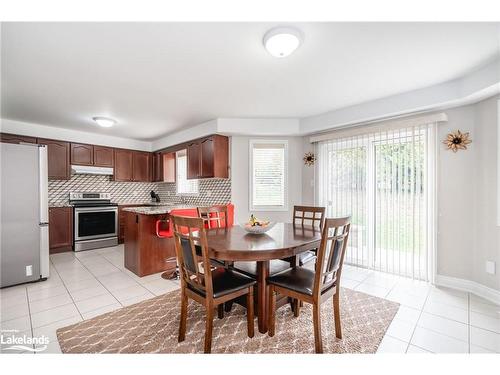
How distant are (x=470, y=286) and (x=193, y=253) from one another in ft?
10.6

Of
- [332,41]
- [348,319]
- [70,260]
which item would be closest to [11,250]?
[70,260]

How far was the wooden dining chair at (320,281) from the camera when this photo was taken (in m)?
1.64

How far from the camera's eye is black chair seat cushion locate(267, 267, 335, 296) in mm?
1744

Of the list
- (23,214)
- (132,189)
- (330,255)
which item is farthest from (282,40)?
(132,189)

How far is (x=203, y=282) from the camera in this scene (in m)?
1.75

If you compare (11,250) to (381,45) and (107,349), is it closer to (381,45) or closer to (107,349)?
(107,349)

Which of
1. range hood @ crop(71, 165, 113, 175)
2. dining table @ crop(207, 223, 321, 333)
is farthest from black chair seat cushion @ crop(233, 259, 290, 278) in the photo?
range hood @ crop(71, 165, 113, 175)

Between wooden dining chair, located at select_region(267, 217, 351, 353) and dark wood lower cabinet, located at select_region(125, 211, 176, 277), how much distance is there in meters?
1.99

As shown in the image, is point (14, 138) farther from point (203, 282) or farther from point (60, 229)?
point (203, 282)

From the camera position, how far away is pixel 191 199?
5.18 meters

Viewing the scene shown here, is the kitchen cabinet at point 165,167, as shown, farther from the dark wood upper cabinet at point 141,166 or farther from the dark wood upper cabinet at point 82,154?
the dark wood upper cabinet at point 82,154

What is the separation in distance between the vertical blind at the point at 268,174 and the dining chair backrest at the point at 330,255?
2392 mm
